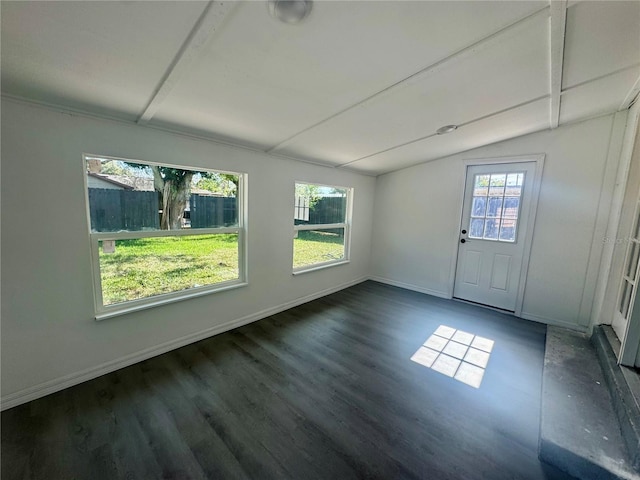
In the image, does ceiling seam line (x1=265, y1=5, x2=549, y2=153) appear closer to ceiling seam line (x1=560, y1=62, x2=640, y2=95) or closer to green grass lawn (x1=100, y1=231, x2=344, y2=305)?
ceiling seam line (x1=560, y1=62, x2=640, y2=95)

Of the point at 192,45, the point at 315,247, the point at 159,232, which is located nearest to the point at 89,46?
the point at 192,45

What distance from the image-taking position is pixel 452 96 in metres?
1.99

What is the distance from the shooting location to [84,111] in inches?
71.1

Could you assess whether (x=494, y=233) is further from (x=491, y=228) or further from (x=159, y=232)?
(x=159, y=232)

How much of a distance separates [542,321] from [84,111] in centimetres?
513

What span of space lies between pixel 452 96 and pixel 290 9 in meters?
1.47

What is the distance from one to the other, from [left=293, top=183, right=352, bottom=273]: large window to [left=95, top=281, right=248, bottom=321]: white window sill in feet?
3.77

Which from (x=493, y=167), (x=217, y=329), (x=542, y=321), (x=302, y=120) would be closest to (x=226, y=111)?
(x=302, y=120)

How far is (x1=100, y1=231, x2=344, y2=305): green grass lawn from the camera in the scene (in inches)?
83.7

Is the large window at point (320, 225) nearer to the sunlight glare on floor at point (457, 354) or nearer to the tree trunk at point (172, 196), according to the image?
the tree trunk at point (172, 196)

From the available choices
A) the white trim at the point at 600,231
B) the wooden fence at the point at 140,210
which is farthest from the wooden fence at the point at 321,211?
the white trim at the point at 600,231

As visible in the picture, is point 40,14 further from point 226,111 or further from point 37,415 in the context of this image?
point 37,415

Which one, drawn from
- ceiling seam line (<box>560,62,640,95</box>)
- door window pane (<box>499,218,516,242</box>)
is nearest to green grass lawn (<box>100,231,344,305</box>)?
ceiling seam line (<box>560,62,640,95</box>)

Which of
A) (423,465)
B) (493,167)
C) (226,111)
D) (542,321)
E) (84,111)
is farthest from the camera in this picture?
(493,167)
